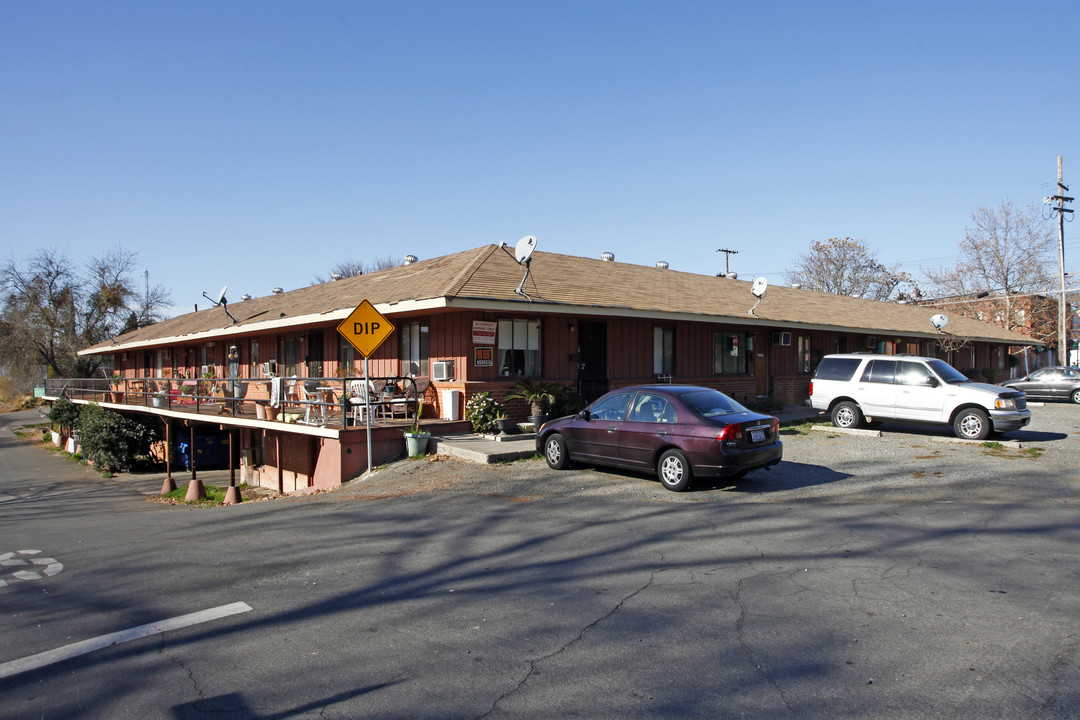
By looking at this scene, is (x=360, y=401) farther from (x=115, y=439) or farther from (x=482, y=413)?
(x=115, y=439)

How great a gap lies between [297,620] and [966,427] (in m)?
14.2

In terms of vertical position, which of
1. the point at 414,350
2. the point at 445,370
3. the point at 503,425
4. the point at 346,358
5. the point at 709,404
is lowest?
the point at 503,425

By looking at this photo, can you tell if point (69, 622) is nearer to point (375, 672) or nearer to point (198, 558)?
point (198, 558)

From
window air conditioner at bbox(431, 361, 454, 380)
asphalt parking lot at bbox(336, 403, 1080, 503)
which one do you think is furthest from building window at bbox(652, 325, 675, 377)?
window air conditioner at bbox(431, 361, 454, 380)

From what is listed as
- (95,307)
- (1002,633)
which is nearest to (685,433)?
(1002,633)

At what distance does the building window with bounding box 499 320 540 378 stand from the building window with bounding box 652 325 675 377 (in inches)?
170

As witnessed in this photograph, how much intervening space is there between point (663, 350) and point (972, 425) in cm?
794

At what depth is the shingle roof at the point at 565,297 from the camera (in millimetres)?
15898

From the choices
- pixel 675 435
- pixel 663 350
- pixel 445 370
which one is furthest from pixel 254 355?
pixel 675 435

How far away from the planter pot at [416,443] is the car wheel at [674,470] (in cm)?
538

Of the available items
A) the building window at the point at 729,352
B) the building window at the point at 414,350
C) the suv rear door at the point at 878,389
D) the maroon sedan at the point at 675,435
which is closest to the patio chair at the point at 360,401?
the building window at the point at 414,350

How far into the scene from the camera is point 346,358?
19.6 meters

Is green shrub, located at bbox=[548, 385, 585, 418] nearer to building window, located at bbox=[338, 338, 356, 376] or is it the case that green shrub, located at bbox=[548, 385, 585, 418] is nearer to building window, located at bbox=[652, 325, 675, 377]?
building window, located at bbox=[652, 325, 675, 377]

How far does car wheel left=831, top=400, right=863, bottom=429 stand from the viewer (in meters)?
16.1
